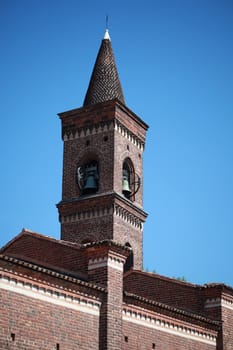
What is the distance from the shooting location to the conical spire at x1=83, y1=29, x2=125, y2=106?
116 feet

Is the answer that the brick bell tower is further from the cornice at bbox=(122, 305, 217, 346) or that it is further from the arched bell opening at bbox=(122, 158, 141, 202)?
the cornice at bbox=(122, 305, 217, 346)

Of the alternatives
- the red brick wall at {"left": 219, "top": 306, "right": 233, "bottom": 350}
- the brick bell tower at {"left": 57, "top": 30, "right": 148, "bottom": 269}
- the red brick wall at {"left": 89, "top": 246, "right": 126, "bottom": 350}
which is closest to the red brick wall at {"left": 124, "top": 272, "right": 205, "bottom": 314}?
the red brick wall at {"left": 219, "top": 306, "right": 233, "bottom": 350}

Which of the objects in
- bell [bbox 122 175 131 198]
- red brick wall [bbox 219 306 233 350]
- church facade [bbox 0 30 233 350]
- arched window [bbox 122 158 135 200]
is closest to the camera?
church facade [bbox 0 30 233 350]

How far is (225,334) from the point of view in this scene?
2569cm

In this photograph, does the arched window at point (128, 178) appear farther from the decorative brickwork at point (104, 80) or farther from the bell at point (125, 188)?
the decorative brickwork at point (104, 80)

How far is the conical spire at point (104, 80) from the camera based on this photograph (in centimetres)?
3531

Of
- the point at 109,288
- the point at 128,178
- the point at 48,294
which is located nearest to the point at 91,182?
the point at 128,178

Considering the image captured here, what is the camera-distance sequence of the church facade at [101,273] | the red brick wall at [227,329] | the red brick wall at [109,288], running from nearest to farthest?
the church facade at [101,273]
the red brick wall at [109,288]
the red brick wall at [227,329]

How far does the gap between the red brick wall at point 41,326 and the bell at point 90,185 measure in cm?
1355

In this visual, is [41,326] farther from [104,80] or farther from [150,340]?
[104,80]

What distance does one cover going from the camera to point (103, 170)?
109 ft

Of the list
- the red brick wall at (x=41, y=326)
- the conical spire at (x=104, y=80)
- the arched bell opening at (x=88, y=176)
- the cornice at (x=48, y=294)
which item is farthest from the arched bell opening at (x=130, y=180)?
the red brick wall at (x=41, y=326)

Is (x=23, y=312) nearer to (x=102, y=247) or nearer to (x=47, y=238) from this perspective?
(x=102, y=247)

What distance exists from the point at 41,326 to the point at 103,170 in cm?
1555
